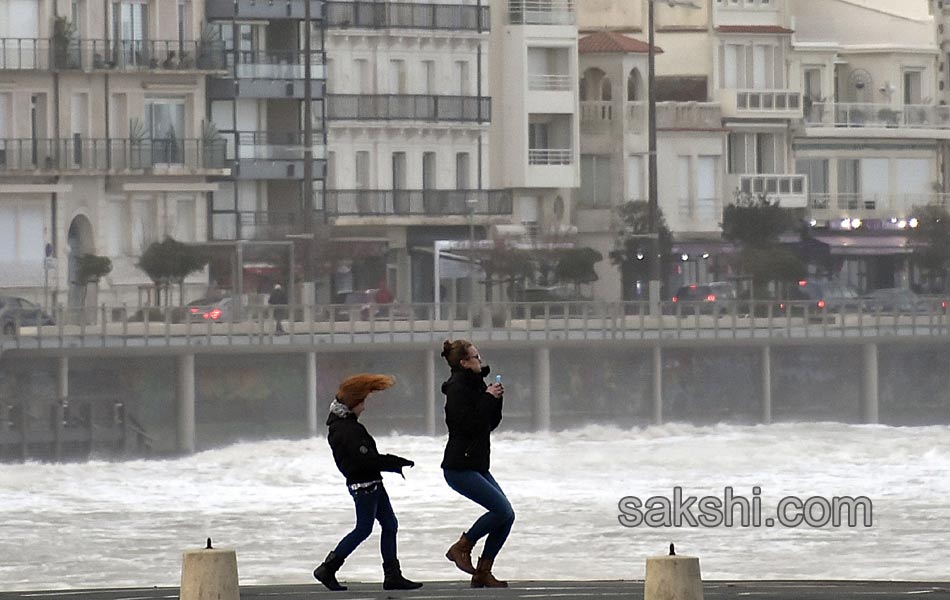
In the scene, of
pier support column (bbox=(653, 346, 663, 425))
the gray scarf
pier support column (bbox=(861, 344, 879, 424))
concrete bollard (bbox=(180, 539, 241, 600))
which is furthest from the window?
concrete bollard (bbox=(180, 539, 241, 600))

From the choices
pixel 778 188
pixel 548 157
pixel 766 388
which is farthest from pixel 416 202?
pixel 778 188

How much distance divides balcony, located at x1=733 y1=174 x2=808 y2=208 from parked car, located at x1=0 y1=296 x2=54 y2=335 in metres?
26.5

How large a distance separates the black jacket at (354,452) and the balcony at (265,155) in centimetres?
5907

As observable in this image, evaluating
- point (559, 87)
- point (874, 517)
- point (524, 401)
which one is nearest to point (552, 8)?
point (559, 87)

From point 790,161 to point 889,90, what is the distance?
4.19m

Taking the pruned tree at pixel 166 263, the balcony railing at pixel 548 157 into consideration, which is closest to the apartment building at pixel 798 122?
the balcony railing at pixel 548 157

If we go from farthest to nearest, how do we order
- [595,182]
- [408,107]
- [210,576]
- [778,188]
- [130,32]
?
1. [778,188]
2. [595,182]
3. [408,107]
4. [130,32]
5. [210,576]

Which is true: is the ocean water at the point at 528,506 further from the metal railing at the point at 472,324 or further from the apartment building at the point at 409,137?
the apartment building at the point at 409,137

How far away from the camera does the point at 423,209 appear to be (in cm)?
8588

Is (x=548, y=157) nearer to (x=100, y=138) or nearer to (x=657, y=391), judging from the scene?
(x=657, y=391)

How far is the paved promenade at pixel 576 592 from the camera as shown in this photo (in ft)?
77.5

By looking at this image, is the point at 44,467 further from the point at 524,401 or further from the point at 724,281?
the point at 724,281

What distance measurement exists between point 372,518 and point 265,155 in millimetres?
59690

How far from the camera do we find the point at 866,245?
308 feet
